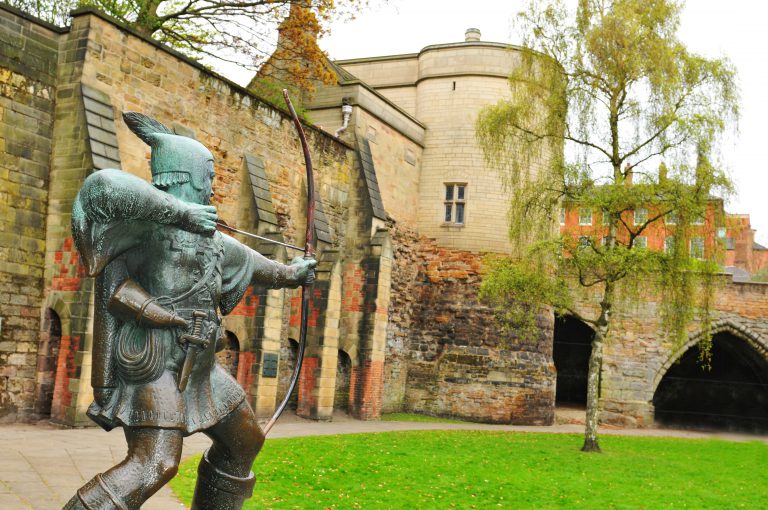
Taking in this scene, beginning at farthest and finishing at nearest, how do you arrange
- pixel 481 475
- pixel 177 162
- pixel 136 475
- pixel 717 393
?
pixel 717 393 < pixel 481 475 < pixel 177 162 < pixel 136 475

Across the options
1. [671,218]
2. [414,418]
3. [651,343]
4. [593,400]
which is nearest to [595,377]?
[593,400]

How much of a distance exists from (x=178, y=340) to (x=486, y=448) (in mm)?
11809

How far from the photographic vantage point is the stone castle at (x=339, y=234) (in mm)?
12906

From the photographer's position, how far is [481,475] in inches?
443

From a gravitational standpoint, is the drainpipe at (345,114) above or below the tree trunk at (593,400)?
above

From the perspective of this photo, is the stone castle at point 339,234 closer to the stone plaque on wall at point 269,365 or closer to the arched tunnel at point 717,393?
the stone plaque on wall at point 269,365

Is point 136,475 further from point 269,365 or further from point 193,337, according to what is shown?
point 269,365

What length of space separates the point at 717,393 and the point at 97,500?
29.2 metres

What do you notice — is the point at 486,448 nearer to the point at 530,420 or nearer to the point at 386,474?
the point at 386,474

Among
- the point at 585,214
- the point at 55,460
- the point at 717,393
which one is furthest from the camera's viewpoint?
the point at 717,393

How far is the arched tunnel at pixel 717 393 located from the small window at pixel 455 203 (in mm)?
9505

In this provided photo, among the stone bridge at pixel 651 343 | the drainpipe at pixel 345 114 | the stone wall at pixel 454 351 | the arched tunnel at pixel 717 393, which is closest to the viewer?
the drainpipe at pixel 345 114

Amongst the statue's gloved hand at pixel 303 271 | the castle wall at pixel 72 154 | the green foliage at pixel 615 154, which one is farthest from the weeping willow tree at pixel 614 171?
the statue's gloved hand at pixel 303 271

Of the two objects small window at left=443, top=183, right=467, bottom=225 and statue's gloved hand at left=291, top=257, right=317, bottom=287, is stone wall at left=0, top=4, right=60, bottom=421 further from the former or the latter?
small window at left=443, top=183, right=467, bottom=225
